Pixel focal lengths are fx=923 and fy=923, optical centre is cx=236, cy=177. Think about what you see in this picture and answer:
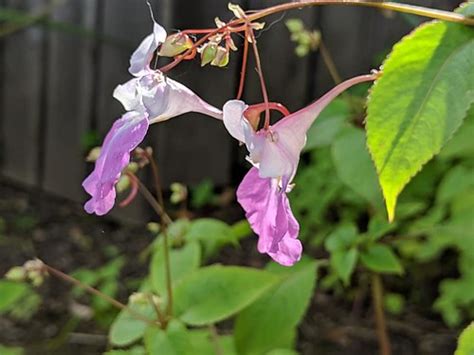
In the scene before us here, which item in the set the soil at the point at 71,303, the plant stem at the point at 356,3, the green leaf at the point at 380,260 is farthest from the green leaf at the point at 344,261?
the soil at the point at 71,303

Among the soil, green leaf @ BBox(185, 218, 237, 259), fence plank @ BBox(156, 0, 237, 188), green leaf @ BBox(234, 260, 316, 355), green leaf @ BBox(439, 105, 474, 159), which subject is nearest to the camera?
green leaf @ BBox(234, 260, 316, 355)

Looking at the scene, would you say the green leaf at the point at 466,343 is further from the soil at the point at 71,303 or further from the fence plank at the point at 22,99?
Result: the fence plank at the point at 22,99

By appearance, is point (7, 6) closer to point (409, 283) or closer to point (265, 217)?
point (409, 283)

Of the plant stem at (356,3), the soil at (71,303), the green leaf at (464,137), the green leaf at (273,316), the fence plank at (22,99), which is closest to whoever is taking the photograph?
the plant stem at (356,3)

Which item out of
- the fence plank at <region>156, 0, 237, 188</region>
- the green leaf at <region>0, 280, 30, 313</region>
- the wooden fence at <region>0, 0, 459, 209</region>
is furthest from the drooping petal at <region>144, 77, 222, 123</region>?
the fence plank at <region>156, 0, 237, 188</region>

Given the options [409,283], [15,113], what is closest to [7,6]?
[15,113]

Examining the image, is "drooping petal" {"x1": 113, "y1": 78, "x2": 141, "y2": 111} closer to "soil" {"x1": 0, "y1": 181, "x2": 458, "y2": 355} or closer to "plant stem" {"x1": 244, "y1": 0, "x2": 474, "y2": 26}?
"plant stem" {"x1": 244, "y1": 0, "x2": 474, "y2": 26}
